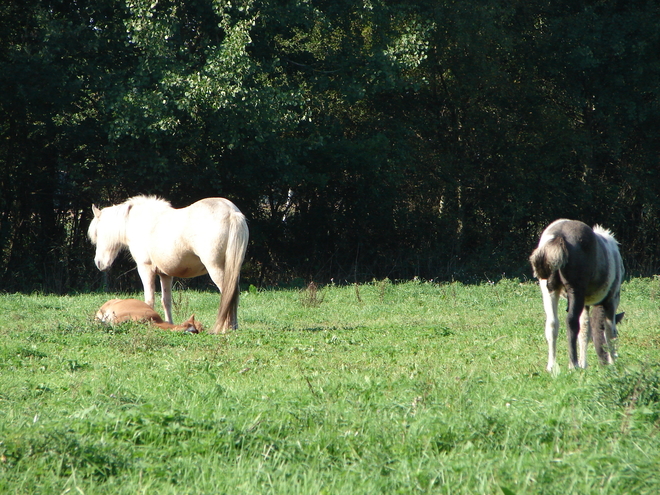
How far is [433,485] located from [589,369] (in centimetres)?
314

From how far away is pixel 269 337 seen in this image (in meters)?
8.67

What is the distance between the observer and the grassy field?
3.58 meters

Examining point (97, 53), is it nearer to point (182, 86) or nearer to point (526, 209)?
point (182, 86)

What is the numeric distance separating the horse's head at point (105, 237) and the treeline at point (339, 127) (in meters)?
4.52

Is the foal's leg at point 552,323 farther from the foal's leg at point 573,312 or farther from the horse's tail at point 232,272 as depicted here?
the horse's tail at point 232,272

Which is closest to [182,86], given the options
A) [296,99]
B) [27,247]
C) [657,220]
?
[296,99]

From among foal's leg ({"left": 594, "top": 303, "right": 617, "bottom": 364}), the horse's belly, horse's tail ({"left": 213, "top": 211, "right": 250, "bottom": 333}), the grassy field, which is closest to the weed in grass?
the horse's belly

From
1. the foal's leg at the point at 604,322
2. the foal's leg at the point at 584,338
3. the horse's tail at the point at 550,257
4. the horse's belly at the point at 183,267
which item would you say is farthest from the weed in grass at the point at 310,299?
the horse's tail at the point at 550,257

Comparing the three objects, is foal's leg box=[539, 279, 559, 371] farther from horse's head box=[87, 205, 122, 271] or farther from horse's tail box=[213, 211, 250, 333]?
horse's head box=[87, 205, 122, 271]

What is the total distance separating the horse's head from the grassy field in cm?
305

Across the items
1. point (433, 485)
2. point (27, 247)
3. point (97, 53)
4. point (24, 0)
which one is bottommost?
point (433, 485)

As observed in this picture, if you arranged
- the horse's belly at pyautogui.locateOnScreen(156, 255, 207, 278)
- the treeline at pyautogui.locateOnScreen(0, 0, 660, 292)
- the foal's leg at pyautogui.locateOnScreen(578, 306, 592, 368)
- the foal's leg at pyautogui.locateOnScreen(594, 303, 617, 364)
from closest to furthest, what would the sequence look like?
the foal's leg at pyautogui.locateOnScreen(578, 306, 592, 368) → the foal's leg at pyautogui.locateOnScreen(594, 303, 617, 364) → the horse's belly at pyautogui.locateOnScreen(156, 255, 207, 278) → the treeline at pyautogui.locateOnScreen(0, 0, 660, 292)

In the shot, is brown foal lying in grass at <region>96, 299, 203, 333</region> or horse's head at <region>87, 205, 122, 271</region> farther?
horse's head at <region>87, 205, 122, 271</region>

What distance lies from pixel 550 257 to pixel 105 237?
7.53 meters
